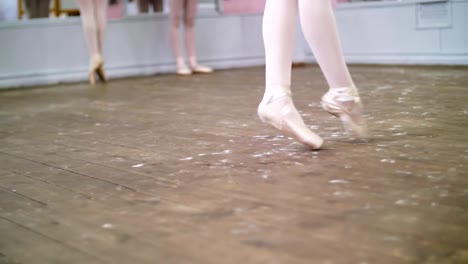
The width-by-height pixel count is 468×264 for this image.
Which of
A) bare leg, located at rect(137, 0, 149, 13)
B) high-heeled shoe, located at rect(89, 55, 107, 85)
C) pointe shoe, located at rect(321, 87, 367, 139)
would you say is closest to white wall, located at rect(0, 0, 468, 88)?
bare leg, located at rect(137, 0, 149, 13)

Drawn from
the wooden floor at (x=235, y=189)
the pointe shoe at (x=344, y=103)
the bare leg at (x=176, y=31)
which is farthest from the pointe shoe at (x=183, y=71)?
the pointe shoe at (x=344, y=103)

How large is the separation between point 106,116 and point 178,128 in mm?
613

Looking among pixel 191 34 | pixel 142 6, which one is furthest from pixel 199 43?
pixel 142 6

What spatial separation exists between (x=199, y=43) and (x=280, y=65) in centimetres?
425

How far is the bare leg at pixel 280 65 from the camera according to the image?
1.76 metres

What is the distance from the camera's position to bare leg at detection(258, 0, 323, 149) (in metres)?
1.76

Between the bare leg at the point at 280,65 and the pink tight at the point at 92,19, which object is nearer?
the bare leg at the point at 280,65

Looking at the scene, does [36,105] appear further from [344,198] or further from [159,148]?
[344,198]

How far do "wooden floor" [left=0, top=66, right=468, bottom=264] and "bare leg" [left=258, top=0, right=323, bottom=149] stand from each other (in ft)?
0.29

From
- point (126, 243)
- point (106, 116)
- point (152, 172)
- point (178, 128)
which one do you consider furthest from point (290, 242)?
point (106, 116)

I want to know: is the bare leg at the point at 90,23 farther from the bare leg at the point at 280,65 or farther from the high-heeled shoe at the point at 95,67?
the bare leg at the point at 280,65

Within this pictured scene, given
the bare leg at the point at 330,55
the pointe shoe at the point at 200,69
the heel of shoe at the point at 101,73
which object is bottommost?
the pointe shoe at the point at 200,69

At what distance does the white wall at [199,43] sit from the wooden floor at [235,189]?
7.03 ft

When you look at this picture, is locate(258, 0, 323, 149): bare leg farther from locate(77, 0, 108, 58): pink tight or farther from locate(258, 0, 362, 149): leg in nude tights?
locate(77, 0, 108, 58): pink tight
